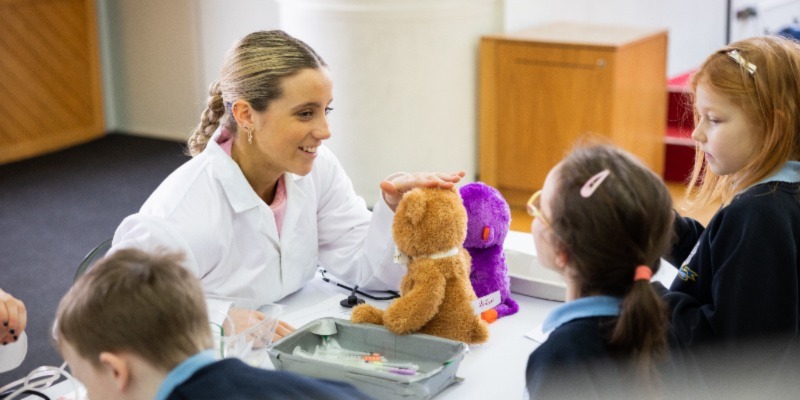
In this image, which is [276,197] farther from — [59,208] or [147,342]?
[59,208]

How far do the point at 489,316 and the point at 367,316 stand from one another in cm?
29

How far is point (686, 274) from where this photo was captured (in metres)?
1.82

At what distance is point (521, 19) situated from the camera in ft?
16.3

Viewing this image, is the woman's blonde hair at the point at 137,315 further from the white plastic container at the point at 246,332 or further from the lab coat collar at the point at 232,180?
the lab coat collar at the point at 232,180

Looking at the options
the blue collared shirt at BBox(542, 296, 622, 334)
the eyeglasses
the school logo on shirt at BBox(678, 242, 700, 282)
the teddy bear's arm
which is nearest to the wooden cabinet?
the school logo on shirt at BBox(678, 242, 700, 282)

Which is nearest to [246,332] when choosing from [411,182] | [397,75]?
[411,182]

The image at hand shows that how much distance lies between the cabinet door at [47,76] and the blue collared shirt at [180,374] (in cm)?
497

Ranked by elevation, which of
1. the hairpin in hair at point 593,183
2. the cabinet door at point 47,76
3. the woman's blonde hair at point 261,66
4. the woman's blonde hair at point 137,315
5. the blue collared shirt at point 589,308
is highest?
the woman's blonde hair at point 261,66

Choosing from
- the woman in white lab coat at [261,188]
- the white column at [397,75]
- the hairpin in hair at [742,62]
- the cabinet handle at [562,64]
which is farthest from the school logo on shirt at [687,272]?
the white column at [397,75]

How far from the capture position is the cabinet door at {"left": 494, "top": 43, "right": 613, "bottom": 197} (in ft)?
15.0

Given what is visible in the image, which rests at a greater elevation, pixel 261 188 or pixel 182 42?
pixel 261 188

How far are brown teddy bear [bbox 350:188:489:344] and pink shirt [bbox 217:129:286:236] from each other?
0.42m

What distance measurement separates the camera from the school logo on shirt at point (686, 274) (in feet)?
5.92

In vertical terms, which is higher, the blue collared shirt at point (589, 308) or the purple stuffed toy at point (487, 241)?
the blue collared shirt at point (589, 308)
